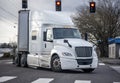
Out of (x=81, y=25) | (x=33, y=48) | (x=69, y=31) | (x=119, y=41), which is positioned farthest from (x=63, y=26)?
(x=81, y=25)

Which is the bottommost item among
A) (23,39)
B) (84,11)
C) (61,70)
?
(61,70)

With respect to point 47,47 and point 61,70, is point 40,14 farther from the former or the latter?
point 61,70

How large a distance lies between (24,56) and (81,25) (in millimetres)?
56859

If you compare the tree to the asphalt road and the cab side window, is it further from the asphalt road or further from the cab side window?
the asphalt road

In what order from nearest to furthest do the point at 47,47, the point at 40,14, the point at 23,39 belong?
the point at 47,47 → the point at 40,14 → the point at 23,39

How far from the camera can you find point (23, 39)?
26.3 m

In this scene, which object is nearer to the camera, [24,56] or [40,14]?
[40,14]

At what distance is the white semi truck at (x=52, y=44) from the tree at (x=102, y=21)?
55.7m

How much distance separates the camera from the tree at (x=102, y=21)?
8256cm

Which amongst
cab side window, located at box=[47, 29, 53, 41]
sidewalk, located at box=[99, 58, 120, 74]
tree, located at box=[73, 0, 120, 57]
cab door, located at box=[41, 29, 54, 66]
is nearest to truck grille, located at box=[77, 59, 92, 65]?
cab door, located at box=[41, 29, 54, 66]

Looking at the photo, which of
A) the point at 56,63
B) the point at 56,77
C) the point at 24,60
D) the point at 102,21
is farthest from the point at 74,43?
the point at 102,21

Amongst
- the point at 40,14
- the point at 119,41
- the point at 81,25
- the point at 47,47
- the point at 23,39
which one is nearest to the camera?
the point at 47,47

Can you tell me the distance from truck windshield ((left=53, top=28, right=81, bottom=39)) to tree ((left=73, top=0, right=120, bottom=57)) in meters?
58.1

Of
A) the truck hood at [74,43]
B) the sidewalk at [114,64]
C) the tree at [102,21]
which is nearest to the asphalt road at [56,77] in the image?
the truck hood at [74,43]
